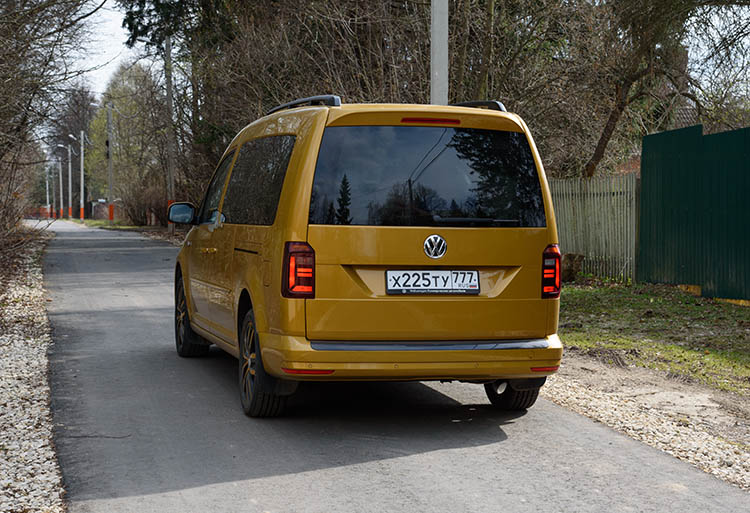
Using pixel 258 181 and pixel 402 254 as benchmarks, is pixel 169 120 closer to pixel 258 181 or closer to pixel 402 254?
pixel 258 181

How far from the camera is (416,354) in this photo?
6090 millimetres

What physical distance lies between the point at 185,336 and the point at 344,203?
383 cm

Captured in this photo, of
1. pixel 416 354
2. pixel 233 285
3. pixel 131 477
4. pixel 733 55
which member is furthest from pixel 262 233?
pixel 733 55

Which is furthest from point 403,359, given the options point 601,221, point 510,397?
point 601,221

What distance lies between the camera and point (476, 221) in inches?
247

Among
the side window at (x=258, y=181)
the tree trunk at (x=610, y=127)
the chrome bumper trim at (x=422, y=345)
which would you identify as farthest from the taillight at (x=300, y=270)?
the tree trunk at (x=610, y=127)

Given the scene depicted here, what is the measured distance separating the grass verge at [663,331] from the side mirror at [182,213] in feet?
13.6

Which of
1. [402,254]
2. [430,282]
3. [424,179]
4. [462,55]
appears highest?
[462,55]

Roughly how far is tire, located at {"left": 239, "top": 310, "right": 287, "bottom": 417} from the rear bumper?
234 mm

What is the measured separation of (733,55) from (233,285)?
9494 millimetres

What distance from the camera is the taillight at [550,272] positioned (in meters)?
6.41

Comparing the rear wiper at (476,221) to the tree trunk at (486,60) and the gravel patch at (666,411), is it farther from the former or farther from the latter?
the tree trunk at (486,60)

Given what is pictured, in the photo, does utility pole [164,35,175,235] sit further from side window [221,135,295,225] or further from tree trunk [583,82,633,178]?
side window [221,135,295,225]

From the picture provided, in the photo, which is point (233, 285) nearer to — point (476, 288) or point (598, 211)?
point (476, 288)
